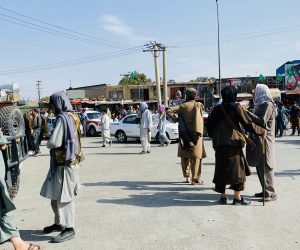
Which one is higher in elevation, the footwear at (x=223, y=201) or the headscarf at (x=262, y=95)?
the headscarf at (x=262, y=95)

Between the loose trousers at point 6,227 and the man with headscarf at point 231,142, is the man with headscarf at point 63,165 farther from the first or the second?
the man with headscarf at point 231,142

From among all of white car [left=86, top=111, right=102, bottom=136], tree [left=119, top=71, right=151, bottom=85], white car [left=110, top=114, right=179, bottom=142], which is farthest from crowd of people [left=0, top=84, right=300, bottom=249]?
tree [left=119, top=71, right=151, bottom=85]

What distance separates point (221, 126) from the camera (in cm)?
661

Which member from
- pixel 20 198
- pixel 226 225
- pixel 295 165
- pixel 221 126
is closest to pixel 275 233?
pixel 226 225

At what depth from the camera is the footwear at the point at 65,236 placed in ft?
16.8

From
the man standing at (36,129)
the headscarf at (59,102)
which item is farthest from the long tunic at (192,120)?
the man standing at (36,129)

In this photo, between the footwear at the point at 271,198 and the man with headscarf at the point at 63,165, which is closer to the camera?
the man with headscarf at the point at 63,165

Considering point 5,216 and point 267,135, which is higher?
point 267,135

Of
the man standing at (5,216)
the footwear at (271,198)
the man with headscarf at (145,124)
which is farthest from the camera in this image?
the man with headscarf at (145,124)

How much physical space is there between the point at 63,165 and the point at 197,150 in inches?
144

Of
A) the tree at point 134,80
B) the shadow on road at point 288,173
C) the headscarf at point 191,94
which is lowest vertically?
the shadow on road at point 288,173

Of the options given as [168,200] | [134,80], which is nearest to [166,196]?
[168,200]

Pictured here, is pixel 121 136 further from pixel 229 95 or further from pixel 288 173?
pixel 229 95

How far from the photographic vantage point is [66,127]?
16.9ft
